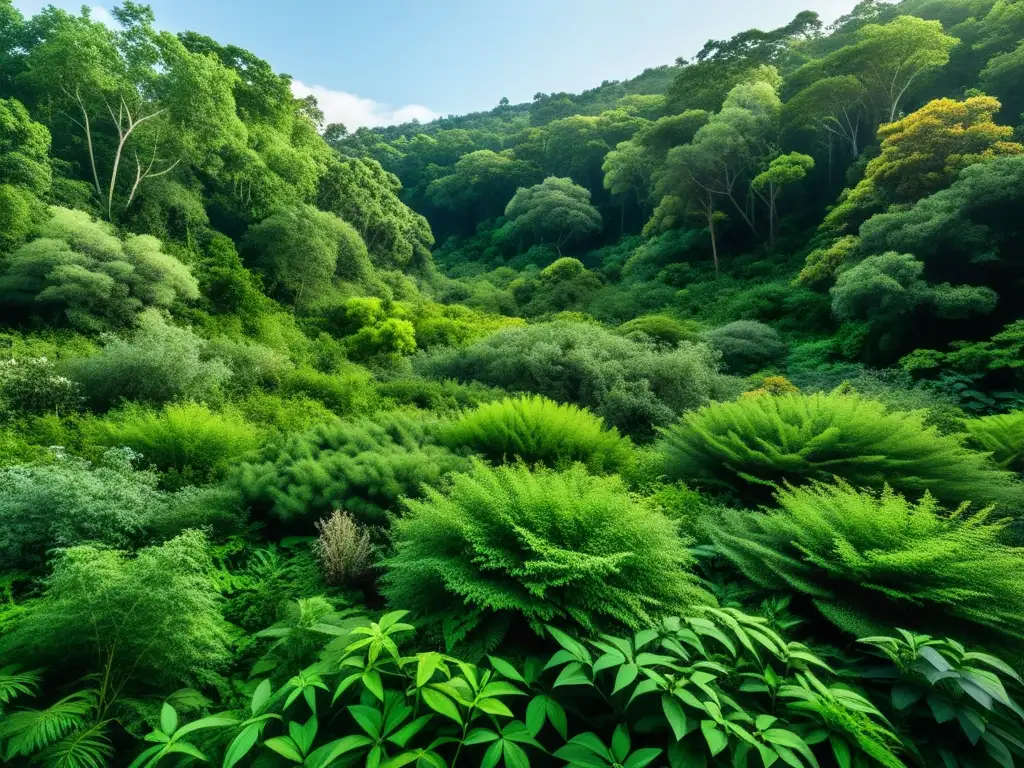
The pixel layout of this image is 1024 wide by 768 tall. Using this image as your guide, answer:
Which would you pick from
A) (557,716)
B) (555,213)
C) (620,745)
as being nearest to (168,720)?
(557,716)

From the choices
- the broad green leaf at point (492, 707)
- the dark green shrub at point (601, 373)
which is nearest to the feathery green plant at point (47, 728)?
the broad green leaf at point (492, 707)

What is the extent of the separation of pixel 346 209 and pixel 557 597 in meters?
21.8

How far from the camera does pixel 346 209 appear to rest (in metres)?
20.7

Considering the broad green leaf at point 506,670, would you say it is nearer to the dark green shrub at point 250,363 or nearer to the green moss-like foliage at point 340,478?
the green moss-like foliage at point 340,478

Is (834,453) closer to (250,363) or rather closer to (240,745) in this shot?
(240,745)

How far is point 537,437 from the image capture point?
15.6ft

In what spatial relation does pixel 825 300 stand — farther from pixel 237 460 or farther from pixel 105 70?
pixel 105 70

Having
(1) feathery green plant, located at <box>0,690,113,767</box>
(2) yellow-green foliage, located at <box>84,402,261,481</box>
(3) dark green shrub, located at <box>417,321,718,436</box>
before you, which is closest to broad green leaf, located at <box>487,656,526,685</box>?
(1) feathery green plant, located at <box>0,690,113,767</box>

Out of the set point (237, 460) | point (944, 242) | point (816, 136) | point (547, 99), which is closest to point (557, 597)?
point (237, 460)

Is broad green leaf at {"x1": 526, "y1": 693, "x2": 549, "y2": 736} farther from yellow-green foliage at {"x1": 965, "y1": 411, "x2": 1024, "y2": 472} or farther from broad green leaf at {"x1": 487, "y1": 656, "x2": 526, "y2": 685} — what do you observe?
yellow-green foliage at {"x1": 965, "y1": 411, "x2": 1024, "y2": 472}

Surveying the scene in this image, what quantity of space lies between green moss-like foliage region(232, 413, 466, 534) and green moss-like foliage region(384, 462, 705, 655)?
3.98 ft

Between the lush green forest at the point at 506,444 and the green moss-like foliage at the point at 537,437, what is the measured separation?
0.13 ft

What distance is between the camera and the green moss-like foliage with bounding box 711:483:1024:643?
6.86 ft

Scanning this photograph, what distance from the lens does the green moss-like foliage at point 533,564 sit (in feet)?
6.45
